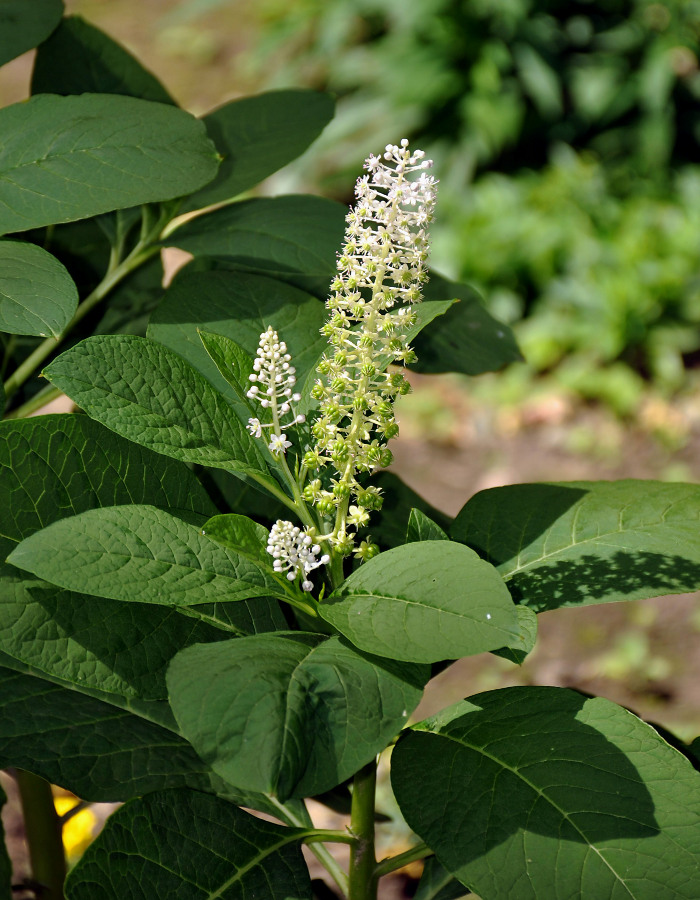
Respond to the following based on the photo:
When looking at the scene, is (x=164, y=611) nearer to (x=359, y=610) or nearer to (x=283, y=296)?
(x=359, y=610)

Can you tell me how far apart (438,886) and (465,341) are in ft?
2.07

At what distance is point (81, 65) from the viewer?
119 centimetres

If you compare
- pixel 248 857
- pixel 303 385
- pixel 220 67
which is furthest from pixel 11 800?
pixel 220 67

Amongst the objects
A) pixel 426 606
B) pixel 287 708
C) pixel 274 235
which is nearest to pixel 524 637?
pixel 426 606

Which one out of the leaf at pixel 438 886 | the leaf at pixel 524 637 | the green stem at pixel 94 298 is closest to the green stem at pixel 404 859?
the leaf at pixel 438 886

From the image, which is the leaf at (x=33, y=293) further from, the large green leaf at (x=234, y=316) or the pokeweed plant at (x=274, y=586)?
the large green leaf at (x=234, y=316)

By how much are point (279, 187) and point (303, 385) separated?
4613 mm

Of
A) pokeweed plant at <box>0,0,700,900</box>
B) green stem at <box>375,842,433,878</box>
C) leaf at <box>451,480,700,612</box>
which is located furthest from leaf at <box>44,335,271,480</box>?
green stem at <box>375,842,433,878</box>

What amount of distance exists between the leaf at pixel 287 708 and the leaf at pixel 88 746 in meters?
0.24

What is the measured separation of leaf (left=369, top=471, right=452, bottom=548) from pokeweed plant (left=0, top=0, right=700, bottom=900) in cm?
11

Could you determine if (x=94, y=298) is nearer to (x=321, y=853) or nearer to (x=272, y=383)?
(x=272, y=383)

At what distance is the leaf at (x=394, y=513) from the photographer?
1089 millimetres

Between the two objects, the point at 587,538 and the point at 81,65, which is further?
the point at 81,65

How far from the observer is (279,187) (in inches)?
210
